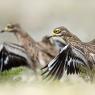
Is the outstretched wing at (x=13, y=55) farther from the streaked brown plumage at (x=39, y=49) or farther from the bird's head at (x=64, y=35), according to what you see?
the bird's head at (x=64, y=35)

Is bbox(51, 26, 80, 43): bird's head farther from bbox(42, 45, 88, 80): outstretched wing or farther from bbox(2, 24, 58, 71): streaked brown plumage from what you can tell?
bbox(2, 24, 58, 71): streaked brown plumage

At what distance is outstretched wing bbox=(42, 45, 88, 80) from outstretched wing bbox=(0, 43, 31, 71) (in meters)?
1.88

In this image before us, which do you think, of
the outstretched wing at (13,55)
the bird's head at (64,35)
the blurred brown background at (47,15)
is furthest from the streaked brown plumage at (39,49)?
the blurred brown background at (47,15)

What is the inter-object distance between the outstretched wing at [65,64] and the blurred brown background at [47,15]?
16.7 feet

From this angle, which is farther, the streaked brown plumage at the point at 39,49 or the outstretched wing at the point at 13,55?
the outstretched wing at the point at 13,55

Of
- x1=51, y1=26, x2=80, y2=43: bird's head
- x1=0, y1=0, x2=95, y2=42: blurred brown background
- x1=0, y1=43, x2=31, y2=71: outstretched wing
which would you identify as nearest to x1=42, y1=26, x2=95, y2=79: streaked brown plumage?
x1=51, y1=26, x2=80, y2=43: bird's head

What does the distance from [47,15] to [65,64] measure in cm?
880

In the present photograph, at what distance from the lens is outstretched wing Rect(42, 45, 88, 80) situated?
12.1 meters

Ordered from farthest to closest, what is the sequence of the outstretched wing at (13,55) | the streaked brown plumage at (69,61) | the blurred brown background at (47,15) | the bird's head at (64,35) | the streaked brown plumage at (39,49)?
the blurred brown background at (47,15) → the outstretched wing at (13,55) → the streaked brown plumage at (39,49) → the bird's head at (64,35) → the streaked brown plumage at (69,61)

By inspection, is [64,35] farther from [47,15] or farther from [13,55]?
[47,15]

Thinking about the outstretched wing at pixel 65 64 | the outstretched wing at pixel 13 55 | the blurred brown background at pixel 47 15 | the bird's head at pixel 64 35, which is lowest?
the outstretched wing at pixel 65 64

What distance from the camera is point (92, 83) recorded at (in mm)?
11508

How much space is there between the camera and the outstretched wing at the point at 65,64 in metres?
12.1

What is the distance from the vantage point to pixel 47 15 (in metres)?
20.9
